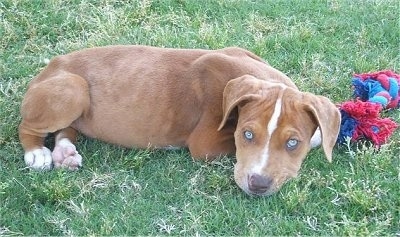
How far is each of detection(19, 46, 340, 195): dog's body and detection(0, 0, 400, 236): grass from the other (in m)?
0.14

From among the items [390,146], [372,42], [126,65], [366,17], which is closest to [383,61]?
[372,42]

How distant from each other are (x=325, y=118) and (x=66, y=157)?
81.5 inches

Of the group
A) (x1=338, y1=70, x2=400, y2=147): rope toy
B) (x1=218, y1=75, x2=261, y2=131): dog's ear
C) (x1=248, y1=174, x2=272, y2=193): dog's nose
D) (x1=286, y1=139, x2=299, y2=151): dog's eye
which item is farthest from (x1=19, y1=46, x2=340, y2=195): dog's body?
(x1=338, y1=70, x2=400, y2=147): rope toy

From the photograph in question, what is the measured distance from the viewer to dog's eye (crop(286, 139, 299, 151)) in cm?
526

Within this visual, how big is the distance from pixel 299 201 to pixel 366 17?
371 cm

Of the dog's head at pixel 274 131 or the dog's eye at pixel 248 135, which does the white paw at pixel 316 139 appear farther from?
the dog's eye at pixel 248 135

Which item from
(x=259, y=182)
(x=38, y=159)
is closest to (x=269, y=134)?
(x=259, y=182)

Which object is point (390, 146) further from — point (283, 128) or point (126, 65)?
point (126, 65)

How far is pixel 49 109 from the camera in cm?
600

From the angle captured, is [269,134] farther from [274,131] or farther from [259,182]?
[259,182]

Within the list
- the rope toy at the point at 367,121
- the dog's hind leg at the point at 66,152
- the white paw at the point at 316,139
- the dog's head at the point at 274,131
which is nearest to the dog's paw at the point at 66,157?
the dog's hind leg at the point at 66,152

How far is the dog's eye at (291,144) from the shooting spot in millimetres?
5262

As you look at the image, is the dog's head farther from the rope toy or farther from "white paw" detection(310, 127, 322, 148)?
the rope toy

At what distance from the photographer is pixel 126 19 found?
8219mm
